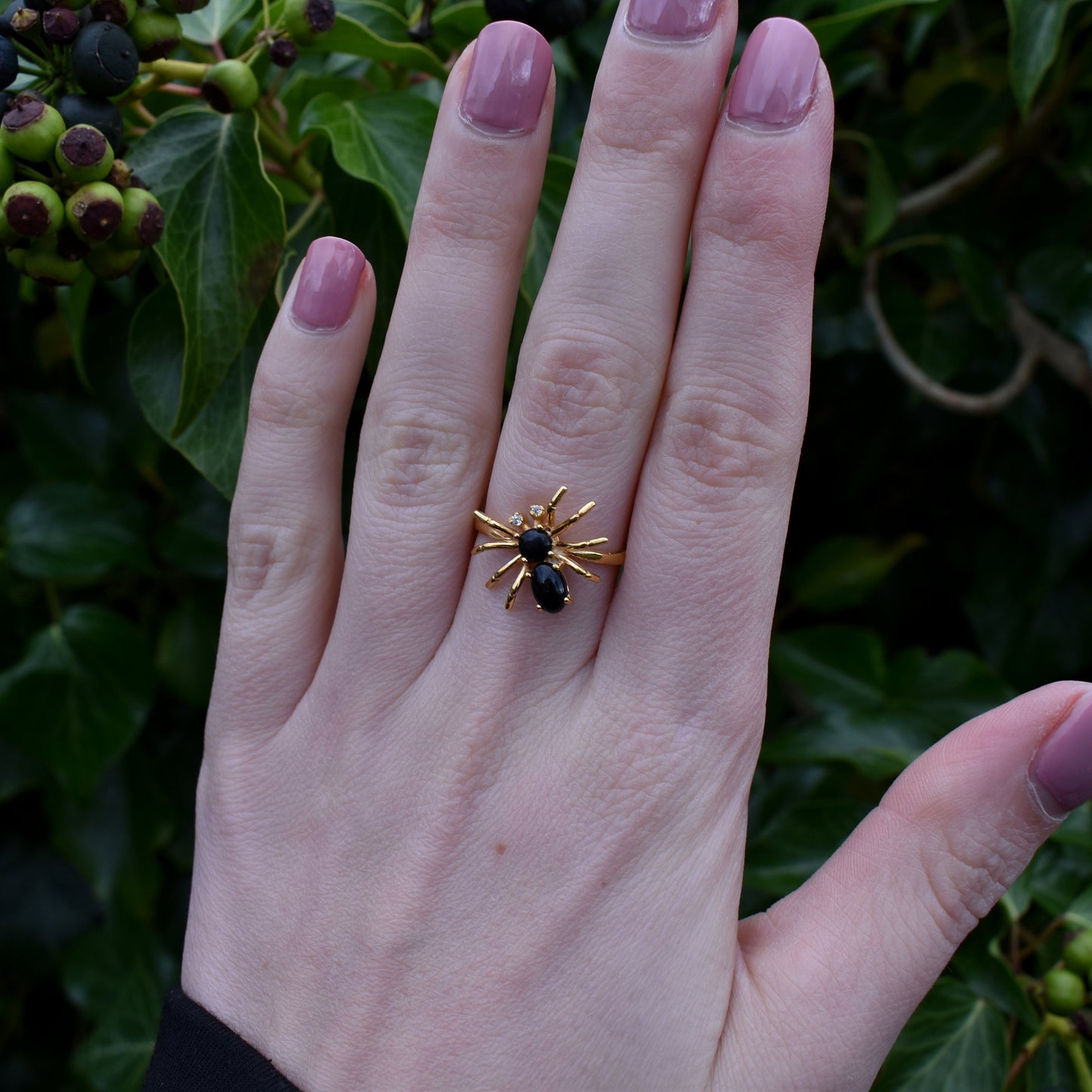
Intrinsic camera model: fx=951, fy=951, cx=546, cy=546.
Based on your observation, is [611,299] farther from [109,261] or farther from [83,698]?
[83,698]

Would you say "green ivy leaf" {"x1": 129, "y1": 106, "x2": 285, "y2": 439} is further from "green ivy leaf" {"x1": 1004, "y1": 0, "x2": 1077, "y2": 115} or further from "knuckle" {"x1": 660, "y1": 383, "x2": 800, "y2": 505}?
"green ivy leaf" {"x1": 1004, "y1": 0, "x2": 1077, "y2": 115}

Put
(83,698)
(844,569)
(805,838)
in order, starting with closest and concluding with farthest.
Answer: (805,838) → (83,698) → (844,569)

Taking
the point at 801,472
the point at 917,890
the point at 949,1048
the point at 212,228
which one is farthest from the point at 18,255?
the point at 801,472

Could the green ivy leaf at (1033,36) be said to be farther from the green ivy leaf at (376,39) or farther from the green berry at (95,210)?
the green berry at (95,210)

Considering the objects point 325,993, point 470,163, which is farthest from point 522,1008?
point 470,163

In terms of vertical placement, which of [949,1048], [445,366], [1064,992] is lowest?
[949,1048]
